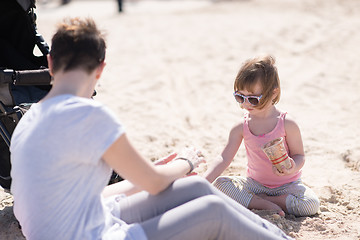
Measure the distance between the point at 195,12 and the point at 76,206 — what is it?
1006 cm

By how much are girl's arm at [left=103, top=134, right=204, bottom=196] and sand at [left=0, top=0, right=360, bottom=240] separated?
0.61m

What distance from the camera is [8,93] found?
3.09 meters

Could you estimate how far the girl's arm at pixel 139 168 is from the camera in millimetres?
2077

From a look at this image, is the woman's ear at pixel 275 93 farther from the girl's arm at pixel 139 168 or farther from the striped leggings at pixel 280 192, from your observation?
the girl's arm at pixel 139 168

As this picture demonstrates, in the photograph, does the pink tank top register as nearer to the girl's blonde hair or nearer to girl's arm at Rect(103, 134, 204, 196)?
the girl's blonde hair

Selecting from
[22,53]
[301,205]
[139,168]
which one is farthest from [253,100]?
[22,53]

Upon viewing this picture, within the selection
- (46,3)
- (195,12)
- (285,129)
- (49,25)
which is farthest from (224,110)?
(46,3)

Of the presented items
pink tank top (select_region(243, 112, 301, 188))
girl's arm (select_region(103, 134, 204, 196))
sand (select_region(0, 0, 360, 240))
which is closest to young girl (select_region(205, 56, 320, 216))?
pink tank top (select_region(243, 112, 301, 188))

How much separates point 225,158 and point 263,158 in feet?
0.84

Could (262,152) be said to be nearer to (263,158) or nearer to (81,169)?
(263,158)

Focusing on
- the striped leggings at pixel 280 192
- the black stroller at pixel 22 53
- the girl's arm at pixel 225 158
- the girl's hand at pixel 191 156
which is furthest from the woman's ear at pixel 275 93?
the black stroller at pixel 22 53

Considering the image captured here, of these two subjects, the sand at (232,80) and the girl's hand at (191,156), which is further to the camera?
the sand at (232,80)

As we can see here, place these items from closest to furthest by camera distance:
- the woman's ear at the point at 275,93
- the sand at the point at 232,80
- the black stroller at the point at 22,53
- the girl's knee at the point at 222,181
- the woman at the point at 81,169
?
the woman at the point at 81,169 → the woman's ear at the point at 275,93 → the black stroller at the point at 22,53 → the girl's knee at the point at 222,181 → the sand at the point at 232,80

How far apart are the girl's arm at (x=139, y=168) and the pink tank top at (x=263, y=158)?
0.84m
